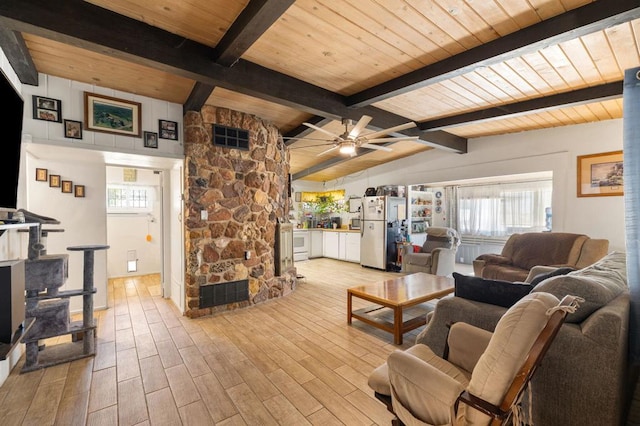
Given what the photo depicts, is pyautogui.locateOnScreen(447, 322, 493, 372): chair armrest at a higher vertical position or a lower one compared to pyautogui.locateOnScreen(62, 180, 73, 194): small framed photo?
lower

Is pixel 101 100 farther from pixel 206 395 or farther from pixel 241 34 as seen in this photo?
pixel 206 395

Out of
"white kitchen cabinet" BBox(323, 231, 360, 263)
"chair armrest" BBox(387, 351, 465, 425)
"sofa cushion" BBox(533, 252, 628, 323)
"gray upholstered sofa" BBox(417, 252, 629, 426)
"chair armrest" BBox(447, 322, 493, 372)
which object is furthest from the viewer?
"white kitchen cabinet" BBox(323, 231, 360, 263)

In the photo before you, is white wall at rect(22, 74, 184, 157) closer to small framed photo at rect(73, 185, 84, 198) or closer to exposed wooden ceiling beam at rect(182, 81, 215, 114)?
exposed wooden ceiling beam at rect(182, 81, 215, 114)

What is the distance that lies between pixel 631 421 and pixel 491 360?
53.9 inches

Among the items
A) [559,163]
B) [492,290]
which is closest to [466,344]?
[492,290]

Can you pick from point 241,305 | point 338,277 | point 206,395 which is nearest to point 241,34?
point 206,395

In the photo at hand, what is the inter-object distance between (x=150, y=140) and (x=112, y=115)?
42 cm

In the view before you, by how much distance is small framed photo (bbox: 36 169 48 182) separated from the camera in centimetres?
342

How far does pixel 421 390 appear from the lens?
123 cm

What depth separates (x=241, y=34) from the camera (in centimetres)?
191

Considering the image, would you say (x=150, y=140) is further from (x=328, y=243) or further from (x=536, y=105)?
(x=328, y=243)

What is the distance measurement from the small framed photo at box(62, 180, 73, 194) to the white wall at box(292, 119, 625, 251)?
247 inches

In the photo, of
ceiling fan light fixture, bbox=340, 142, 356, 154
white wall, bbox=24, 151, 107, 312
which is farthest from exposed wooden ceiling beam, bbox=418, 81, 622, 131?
white wall, bbox=24, 151, 107, 312

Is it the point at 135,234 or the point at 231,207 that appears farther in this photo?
the point at 135,234
